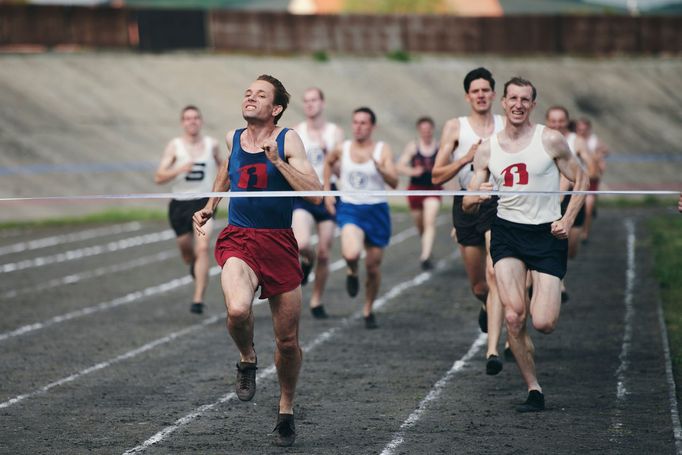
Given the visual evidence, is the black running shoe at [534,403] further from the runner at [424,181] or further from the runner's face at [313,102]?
the runner at [424,181]

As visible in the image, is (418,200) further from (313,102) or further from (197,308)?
(197,308)

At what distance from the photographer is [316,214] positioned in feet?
45.8

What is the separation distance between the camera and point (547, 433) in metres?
8.09

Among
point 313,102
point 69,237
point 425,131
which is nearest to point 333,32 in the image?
point 69,237

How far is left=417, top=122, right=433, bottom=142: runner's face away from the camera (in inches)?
754

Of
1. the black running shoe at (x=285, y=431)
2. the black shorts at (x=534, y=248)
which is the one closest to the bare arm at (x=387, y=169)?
the black shorts at (x=534, y=248)

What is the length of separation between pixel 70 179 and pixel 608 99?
23.8 metres

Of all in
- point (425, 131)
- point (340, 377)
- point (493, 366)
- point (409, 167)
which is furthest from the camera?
point (425, 131)

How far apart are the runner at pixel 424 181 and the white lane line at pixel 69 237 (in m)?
7.09

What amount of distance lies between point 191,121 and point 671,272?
653 cm

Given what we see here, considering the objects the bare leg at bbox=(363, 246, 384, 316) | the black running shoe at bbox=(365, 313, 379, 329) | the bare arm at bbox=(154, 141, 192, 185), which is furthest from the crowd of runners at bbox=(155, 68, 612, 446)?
the bare arm at bbox=(154, 141, 192, 185)

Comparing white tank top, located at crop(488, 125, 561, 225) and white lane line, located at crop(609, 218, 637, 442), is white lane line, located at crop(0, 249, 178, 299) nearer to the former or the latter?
white lane line, located at crop(609, 218, 637, 442)

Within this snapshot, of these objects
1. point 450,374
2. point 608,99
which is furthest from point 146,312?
point 608,99

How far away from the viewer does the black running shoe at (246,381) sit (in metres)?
8.02
